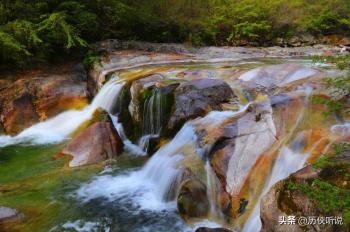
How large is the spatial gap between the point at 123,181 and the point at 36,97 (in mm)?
4668

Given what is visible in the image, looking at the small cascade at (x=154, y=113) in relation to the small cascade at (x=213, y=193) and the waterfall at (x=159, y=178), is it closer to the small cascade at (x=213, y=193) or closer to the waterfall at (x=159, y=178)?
the waterfall at (x=159, y=178)

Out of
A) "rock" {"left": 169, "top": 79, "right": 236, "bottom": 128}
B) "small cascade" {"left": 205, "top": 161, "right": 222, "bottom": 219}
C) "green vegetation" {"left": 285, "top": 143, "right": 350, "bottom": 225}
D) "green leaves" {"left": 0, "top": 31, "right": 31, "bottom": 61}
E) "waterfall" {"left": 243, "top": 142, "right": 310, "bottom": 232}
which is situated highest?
"green leaves" {"left": 0, "top": 31, "right": 31, "bottom": 61}

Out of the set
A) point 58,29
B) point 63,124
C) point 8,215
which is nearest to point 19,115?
point 63,124

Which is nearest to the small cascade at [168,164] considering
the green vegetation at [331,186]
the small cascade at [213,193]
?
the small cascade at [213,193]

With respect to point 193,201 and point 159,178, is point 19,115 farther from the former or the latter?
point 193,201

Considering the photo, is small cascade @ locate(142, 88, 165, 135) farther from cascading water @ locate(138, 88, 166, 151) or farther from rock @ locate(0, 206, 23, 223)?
rock @ locate(0, 206, 23, 223)

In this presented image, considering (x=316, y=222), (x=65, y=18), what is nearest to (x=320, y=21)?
(x=65, y=18)

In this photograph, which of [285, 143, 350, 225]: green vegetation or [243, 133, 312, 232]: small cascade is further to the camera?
[243, 133, 312, 232]: small cascade

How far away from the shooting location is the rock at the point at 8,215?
18.4ft

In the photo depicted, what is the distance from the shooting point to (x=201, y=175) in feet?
19.9

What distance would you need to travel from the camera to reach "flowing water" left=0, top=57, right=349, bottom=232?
5602 mm

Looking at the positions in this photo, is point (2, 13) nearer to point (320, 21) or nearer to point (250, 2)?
point (250, 2)

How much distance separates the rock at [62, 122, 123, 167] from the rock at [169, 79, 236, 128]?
54.7 inches

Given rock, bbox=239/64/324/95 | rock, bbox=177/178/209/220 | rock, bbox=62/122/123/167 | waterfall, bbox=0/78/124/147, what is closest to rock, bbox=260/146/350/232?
rock, bbox=177/178/209/220
